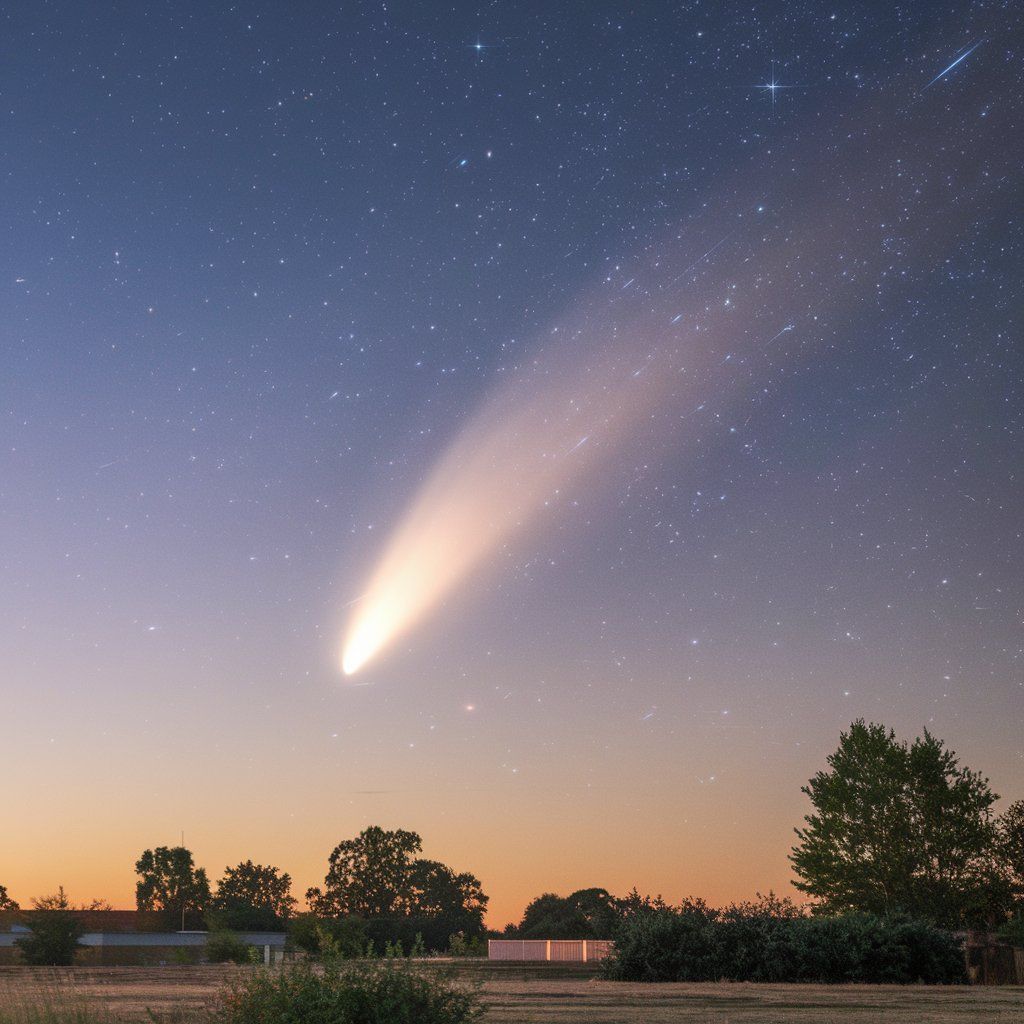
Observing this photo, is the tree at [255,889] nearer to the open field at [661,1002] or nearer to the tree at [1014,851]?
the tree at [1014,851]

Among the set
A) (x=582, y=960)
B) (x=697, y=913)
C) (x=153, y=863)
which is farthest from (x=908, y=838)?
(x=153, y=863)

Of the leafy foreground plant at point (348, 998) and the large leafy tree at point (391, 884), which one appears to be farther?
the large leafy tree at point (391, 884)

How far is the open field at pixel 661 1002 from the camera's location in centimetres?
1705

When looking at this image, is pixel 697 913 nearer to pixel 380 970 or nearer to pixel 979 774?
pixel 380 970

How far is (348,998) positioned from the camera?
10258 millimetres

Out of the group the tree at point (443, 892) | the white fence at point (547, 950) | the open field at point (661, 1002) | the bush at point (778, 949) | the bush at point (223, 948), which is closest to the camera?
the open field at point (661, 1002)

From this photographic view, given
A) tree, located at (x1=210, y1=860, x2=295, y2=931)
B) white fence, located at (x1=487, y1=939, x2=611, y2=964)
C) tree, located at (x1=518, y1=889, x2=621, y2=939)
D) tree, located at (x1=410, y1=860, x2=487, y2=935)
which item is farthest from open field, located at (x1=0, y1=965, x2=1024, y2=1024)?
tree, located at (x1=210, y1=860, x2=295, y2=931)

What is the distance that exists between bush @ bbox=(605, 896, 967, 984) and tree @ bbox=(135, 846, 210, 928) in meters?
130

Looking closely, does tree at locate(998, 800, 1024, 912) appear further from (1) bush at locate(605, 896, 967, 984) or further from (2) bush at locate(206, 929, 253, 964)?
(2) bush at locate(206, 929, 253, 964)

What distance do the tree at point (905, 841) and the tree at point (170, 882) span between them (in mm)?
109975

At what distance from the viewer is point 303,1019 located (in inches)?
394

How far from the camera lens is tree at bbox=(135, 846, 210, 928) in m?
153

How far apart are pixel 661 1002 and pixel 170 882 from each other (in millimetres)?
148653

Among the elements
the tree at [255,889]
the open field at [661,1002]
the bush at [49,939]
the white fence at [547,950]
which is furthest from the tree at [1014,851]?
the tree at [255,889]
